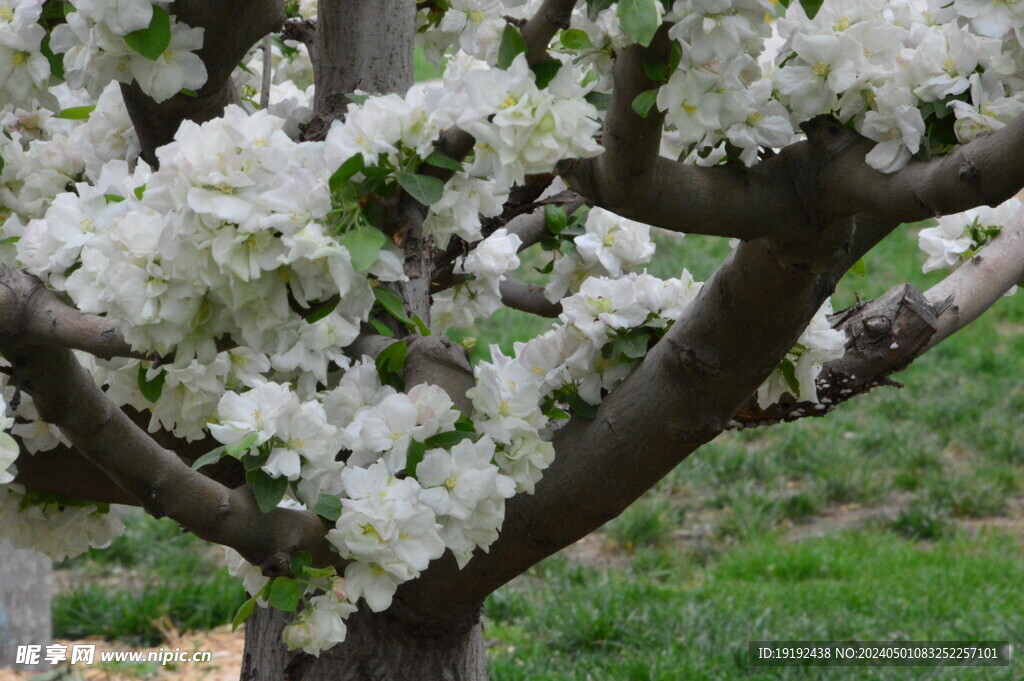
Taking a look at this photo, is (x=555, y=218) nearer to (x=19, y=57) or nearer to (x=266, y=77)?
(x=266, y=77)

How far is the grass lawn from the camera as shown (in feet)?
12.1

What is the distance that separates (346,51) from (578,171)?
88 centimetres

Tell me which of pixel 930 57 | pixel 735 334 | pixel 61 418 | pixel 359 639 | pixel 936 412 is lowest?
pixel 359 639

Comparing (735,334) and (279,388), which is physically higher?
(735,334)

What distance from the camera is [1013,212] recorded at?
198 centimetres

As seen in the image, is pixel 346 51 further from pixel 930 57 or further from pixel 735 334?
pixel 930 57

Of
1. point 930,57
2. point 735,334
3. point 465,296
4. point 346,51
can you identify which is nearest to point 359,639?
point 465,296

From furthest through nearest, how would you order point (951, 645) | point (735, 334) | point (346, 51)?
point (951, 645), point (346, 51), point (735, 334)

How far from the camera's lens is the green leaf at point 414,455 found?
136 cm

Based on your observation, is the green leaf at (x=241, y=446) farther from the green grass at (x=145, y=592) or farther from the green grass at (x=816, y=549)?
the green grass at (x=145, y=592)

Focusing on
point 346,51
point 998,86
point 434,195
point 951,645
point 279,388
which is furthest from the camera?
point 951,645

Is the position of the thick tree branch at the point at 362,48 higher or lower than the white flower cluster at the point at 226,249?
higher

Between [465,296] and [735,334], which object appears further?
[465,296]

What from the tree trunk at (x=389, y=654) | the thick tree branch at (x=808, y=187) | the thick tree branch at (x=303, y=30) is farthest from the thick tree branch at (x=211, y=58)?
the tree trunk at (x=389, y=654)
